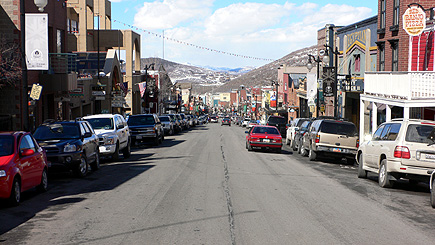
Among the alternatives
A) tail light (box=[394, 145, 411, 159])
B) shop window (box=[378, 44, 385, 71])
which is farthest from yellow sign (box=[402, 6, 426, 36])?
tail light (box=[394, 145, 411, 159])

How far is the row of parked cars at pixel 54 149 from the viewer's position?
11625 mm

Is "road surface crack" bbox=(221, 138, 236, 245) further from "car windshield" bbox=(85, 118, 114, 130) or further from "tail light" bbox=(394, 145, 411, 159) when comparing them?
"car windshield" bbox=(85, 118, 114, 130)

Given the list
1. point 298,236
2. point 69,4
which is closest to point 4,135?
point 298,236

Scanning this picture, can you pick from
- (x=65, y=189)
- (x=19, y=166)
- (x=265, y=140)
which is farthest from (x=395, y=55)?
(x=19, y=166)

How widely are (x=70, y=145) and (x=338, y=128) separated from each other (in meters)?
12.9

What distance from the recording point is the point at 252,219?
393 inches

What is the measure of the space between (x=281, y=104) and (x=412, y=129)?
246ft

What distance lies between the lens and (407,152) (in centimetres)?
1451

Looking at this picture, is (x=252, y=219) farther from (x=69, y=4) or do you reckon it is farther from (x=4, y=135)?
(x=69, y=4)

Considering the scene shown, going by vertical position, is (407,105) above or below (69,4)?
below

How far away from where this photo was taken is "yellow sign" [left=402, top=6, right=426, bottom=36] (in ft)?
79.4

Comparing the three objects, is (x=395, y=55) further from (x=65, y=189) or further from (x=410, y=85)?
(x=65, y=189)

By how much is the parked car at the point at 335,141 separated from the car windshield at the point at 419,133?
8.78 m

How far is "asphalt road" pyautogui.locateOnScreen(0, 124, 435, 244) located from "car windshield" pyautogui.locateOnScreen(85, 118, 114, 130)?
16.5 ft
